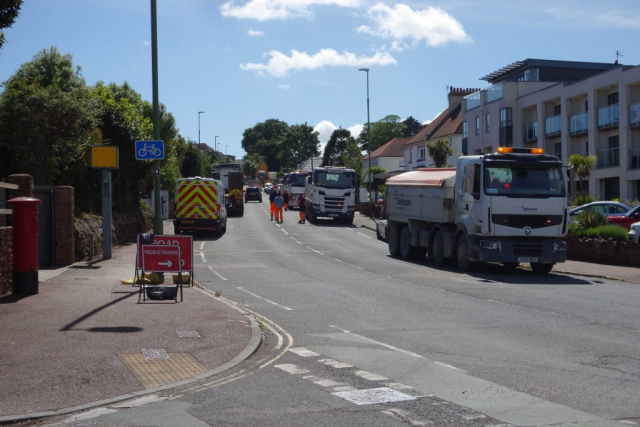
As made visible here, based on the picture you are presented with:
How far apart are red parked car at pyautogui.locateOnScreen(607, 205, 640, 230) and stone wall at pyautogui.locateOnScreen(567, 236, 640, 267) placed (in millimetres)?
2448

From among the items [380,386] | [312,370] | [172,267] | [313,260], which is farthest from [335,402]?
[313,260]

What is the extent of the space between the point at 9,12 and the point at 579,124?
40682 millimetres

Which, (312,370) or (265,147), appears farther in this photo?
(265,147)

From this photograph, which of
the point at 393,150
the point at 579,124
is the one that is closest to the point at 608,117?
the point at 579,124

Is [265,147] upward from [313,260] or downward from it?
upward

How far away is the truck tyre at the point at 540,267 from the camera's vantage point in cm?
2122

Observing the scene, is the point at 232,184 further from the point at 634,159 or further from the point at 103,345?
the point at 103,345

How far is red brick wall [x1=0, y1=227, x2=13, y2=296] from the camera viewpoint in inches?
535

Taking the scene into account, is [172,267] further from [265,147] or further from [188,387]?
[265,147]

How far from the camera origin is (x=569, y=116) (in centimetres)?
4781

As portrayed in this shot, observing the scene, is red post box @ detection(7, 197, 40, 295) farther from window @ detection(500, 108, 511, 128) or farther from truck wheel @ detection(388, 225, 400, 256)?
window @ detection(500, 108, 511, 128)

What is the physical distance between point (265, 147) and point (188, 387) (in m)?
176

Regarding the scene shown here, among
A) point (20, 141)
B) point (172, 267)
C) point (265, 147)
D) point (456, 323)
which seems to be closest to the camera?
point (456, 323)

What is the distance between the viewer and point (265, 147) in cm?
18300
